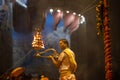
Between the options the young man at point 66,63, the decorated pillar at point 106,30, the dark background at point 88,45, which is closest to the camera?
the decorated pillar at point 106,30

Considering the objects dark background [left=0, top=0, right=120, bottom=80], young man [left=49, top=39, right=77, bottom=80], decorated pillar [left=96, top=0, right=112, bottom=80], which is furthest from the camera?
dark background [left=0, top=0, right=120, bottom=80]

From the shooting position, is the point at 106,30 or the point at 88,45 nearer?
the point at 106,30

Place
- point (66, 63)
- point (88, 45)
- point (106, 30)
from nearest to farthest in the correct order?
point (106, 30), point (66, 63), point (88, 45)

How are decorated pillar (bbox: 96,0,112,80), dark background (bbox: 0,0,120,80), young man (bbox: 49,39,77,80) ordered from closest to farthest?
decorated pillar (bbox: 96,0,112,80)
young man (bbox: 49,39,77,80)
dark background (bbox: 0,0,120,80)

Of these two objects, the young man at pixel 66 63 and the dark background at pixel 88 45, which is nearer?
the young man at pixel 66 63

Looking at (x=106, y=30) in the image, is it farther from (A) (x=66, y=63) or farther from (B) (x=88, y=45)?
(B) (x=88, y=45)

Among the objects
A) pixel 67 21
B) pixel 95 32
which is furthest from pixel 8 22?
pixel 95 32

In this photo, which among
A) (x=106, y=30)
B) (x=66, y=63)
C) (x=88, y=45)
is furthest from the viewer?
(x=88, y=45)

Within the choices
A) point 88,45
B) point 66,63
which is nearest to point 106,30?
point 66,63

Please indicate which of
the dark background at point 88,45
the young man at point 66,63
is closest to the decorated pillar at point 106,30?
the young man at point 66,63

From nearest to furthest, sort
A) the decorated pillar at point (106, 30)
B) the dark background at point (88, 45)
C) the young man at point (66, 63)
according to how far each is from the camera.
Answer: the decorated pillar at point (106, 30) < the young man at point (66, 63) < the dark background at point (88, 45)

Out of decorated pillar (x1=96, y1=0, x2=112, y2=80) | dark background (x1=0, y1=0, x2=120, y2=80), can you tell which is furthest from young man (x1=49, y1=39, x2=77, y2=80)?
dark background (x1=0, y1=0, x2=120, y2=80)

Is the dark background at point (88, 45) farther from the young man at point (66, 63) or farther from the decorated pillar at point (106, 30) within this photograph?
the young man at point (66, 63)

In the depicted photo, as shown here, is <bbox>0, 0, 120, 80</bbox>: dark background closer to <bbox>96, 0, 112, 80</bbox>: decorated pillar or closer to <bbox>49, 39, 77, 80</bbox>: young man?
<bbox>96, 0, 112, 80</bbox>: decorated pillar
